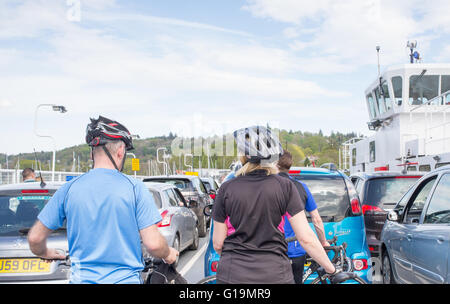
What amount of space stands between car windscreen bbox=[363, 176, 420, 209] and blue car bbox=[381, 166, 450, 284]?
1696mm

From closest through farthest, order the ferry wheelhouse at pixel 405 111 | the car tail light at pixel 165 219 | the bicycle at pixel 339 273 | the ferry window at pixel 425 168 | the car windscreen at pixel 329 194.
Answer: the bicycle at pixel 339 273 → the car windscreen at pixel 329 194 → the car tail light at pixel 165 219 → the ferry window at pixel 425 168 → the ferry wheelhouse at pixel 405 111

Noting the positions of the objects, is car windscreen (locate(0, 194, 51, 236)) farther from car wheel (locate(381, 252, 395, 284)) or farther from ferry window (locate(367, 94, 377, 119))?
ferry window (locate(367, 94, 377, 119))

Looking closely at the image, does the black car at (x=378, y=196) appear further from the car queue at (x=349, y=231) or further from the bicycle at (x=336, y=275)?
the bicycle at (x=336, y=275)

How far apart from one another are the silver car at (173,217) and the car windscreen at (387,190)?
129 inches

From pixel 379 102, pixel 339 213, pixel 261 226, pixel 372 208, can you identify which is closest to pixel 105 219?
pixel 261 226

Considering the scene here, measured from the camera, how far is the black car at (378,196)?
806 cm

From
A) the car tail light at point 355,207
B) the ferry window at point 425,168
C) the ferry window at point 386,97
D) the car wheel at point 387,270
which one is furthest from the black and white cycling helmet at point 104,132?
the ferry window at point 386,97

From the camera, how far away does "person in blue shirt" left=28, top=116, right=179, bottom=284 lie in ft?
8.39

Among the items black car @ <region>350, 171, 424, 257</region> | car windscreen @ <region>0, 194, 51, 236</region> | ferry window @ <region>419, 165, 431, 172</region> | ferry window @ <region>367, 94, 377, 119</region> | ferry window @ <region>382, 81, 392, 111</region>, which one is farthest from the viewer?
ferry window @ <region>367, 94, 377, 119</region>

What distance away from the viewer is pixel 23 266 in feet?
15.2

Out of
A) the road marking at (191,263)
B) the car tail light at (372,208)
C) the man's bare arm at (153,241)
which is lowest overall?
the road marking at (191,263)

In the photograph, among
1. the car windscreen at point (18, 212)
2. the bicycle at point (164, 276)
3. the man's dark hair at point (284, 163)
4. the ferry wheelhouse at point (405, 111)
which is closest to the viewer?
the bicycle at point (164, 276)

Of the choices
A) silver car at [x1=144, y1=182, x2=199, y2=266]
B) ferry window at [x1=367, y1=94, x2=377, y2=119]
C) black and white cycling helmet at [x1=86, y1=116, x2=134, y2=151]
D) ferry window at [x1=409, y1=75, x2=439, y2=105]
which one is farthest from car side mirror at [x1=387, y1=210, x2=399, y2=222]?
ferry window at [x1=367, y1=94, x2=377, y2=119]
